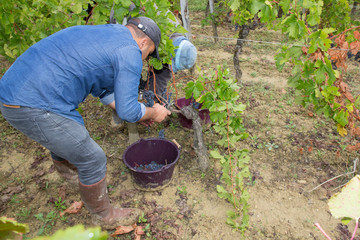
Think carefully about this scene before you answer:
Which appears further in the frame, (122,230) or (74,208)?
(74,208)

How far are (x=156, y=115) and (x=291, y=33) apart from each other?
1378mm

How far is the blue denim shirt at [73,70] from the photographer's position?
63.6 inches

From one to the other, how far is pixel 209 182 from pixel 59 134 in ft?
5.46

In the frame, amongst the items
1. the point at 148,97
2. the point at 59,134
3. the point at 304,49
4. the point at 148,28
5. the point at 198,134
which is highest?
the point at 148,28

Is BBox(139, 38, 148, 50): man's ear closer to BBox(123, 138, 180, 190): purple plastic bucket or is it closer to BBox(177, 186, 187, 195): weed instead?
BBox(123, 138, 180, 190): purple plastic bucket

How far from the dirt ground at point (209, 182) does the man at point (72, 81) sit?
0.85 meters

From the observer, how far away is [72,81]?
5.62 ft

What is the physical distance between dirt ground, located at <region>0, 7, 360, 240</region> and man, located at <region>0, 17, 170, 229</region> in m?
0.85

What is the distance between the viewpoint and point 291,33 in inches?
85.7

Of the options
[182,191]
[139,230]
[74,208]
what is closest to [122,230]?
[139,230]

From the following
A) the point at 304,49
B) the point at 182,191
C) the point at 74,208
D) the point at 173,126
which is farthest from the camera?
the point at 173,126

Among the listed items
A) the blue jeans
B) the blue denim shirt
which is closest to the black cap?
the blue denim shirt

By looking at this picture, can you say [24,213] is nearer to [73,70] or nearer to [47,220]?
[47,220]

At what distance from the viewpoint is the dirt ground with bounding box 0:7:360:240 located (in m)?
2.36
